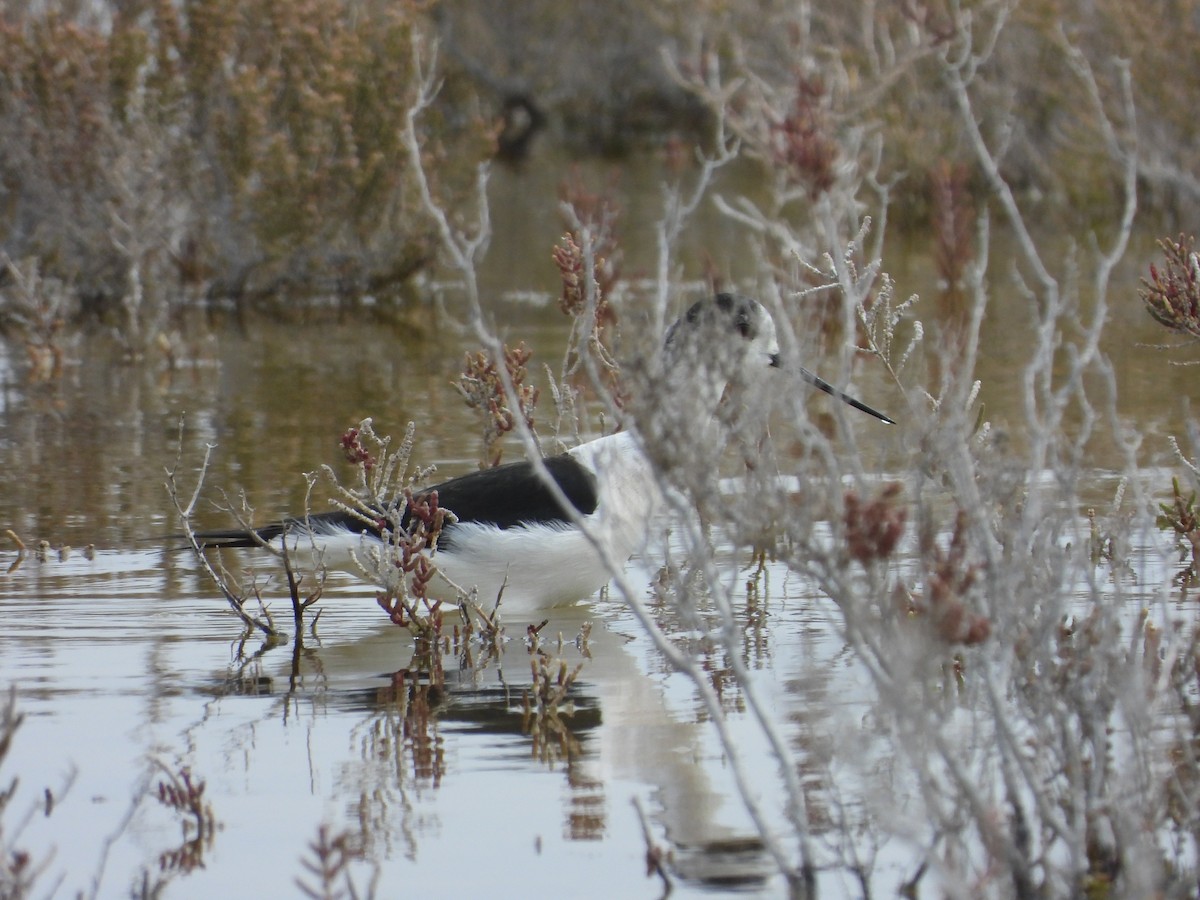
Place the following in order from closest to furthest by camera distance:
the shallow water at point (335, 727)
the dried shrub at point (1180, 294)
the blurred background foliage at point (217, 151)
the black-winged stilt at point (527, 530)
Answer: the shallow water at point (335, 727), the dried shrub at point (1180, 294), the black-winged stilt at point (527, 530), the blurred background foliage at point (217, 151)

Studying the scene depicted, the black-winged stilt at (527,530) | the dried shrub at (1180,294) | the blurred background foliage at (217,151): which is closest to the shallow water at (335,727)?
the black-winged stilt at (527,530)

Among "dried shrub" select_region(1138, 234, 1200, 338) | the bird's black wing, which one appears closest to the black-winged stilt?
the bird's black wing

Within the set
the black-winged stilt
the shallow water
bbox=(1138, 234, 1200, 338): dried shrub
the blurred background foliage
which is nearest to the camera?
the shallow water

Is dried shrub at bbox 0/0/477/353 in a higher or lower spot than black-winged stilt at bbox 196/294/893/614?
higher

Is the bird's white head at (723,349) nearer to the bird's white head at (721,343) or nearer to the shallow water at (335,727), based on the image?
the bird's white head at (721,343)

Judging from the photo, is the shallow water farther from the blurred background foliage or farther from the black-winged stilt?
the blurred background foliage

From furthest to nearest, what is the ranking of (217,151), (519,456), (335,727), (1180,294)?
(217,151)
(519,456)
(1180,294)
(335,727)

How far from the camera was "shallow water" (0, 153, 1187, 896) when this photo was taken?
3.63 metres

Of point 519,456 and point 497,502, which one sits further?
point 519,456

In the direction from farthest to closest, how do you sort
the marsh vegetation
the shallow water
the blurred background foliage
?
the blurred background foliage → the shallow water → the marsh vegetation

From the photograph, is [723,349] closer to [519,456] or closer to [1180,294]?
[1180,294]

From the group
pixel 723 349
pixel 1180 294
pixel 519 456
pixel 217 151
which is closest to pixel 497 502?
pixel 1180 294

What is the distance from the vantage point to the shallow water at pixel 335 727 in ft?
11.9

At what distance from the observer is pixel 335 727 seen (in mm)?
4492
